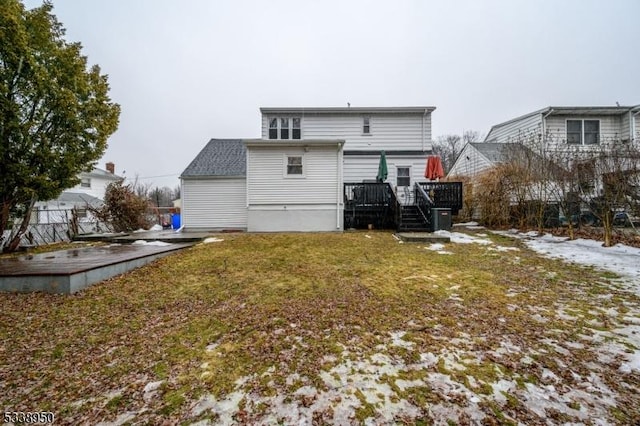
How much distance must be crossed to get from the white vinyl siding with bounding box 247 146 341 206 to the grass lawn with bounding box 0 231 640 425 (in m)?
6.70

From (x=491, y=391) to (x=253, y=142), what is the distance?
10.7m

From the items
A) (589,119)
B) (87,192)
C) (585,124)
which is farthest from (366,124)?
(87,192)

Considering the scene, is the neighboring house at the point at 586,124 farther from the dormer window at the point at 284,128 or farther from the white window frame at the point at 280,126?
the white window frame at the point at 280,126

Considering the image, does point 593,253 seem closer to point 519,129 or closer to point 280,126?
point 519,129

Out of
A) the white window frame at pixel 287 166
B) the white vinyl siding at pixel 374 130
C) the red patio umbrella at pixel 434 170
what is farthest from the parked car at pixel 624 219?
the white window frame at pixel 287 166

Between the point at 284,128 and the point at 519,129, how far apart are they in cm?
1425

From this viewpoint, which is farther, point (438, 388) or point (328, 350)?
point (328, 350)

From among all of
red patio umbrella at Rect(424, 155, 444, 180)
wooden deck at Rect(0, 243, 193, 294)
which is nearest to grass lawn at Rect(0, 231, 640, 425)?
wooden deck at Rect(0, 243, 193, 294)

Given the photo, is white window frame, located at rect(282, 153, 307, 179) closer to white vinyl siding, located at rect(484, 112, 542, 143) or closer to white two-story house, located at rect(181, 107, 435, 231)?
white two-story house, located at rect(181, 107, 435, 231)

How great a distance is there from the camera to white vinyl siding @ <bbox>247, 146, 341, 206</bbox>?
454 inches

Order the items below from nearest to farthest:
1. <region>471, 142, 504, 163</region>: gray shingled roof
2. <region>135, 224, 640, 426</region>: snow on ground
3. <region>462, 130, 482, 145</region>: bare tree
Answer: <region>135, 224, 640, 426</region>: snow on ground < <region>471, 142, 504, 163</region>: gray shingled roof < <region>462, 130, 482, 145</region>: bare tree

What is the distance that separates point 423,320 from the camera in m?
3.28

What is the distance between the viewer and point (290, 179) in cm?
1157

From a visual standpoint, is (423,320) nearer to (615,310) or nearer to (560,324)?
(560,324)
